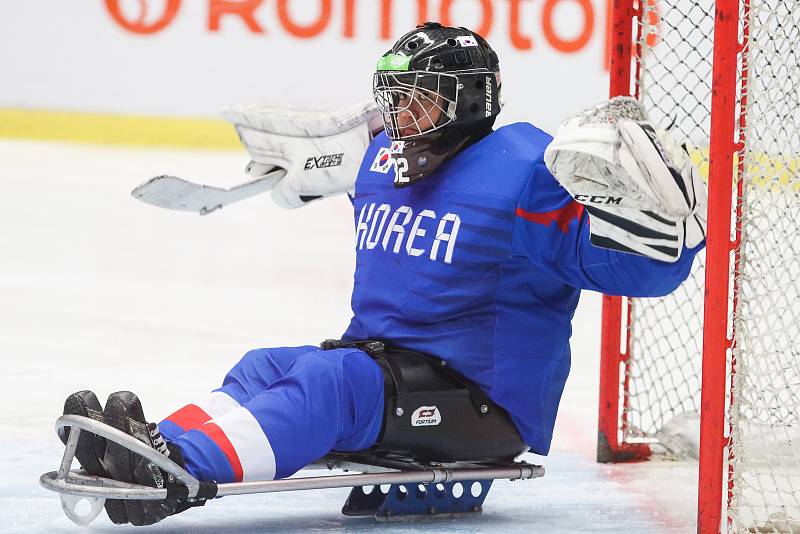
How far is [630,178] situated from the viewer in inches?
77.3

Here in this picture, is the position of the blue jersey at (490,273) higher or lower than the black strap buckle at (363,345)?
higher

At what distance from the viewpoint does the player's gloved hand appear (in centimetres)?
197

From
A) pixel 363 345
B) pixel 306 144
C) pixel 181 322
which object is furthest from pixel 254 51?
pixel 363 345

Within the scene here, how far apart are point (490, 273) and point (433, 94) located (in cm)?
33

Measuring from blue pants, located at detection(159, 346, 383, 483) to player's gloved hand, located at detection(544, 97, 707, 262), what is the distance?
1.63ft

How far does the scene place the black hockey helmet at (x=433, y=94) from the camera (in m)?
2.50

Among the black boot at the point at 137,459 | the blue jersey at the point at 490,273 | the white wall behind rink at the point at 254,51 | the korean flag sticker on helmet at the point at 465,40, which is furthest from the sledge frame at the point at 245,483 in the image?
the white wall behind rink at the point at 254,51

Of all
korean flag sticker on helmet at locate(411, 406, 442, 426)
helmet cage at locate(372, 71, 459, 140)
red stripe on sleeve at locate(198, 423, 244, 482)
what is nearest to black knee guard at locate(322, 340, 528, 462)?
korean flag sticker on helmet at locate(411, 406, 442, 426)

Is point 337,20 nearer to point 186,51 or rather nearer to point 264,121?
point 186,51

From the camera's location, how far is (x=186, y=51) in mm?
7824

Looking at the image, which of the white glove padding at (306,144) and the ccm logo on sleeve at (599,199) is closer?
the ccm logo on sleeve at (599,199)

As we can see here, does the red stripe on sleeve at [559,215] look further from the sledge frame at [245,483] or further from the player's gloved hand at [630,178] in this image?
the sledge frame at [245,483]

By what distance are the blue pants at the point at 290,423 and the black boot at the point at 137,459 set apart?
2.3 inches

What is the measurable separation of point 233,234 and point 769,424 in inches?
151
